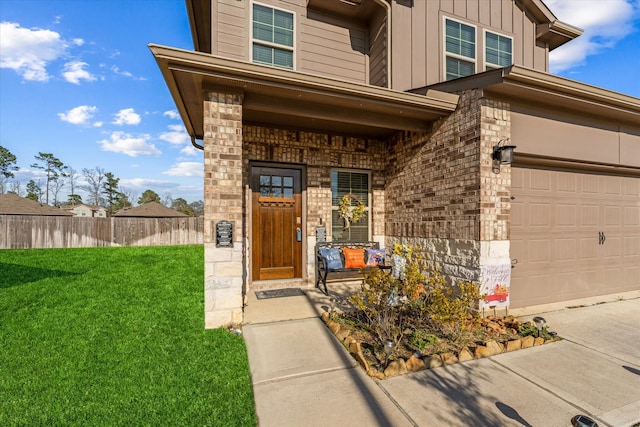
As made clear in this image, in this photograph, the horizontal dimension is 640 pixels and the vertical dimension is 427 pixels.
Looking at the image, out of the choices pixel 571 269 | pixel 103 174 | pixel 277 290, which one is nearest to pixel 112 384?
pixel 277 290

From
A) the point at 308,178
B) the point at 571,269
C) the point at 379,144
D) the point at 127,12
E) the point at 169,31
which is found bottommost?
the point at 571,269

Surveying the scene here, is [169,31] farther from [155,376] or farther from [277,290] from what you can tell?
[155,376]

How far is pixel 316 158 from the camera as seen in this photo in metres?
5.50

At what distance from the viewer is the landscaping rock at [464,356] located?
2758 millimetres

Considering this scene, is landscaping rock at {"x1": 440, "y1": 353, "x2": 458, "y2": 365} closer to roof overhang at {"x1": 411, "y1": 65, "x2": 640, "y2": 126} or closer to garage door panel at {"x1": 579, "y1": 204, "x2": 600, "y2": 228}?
roof overhang at {"x1": 411, "y1": 65, "x2": 640, "y2": 126}

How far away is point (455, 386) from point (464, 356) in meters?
0.53

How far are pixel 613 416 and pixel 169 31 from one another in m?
11.8

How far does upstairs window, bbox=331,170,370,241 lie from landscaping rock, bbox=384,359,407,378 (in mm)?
3270

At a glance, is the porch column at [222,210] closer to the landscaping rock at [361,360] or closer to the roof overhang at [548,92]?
the landscaping rock at [361,360]

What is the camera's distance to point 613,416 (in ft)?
6.52

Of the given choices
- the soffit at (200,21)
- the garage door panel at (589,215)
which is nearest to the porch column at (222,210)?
the soffit at (200,21)

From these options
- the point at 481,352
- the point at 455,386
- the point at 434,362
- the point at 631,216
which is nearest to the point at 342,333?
the point at 434,362

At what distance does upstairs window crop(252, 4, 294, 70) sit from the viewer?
16.0 ft

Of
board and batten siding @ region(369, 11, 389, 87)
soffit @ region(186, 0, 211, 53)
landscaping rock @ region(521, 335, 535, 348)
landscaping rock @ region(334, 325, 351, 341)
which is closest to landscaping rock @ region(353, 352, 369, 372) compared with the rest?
landscaping rock @ region(334, 325, 351, 341)
